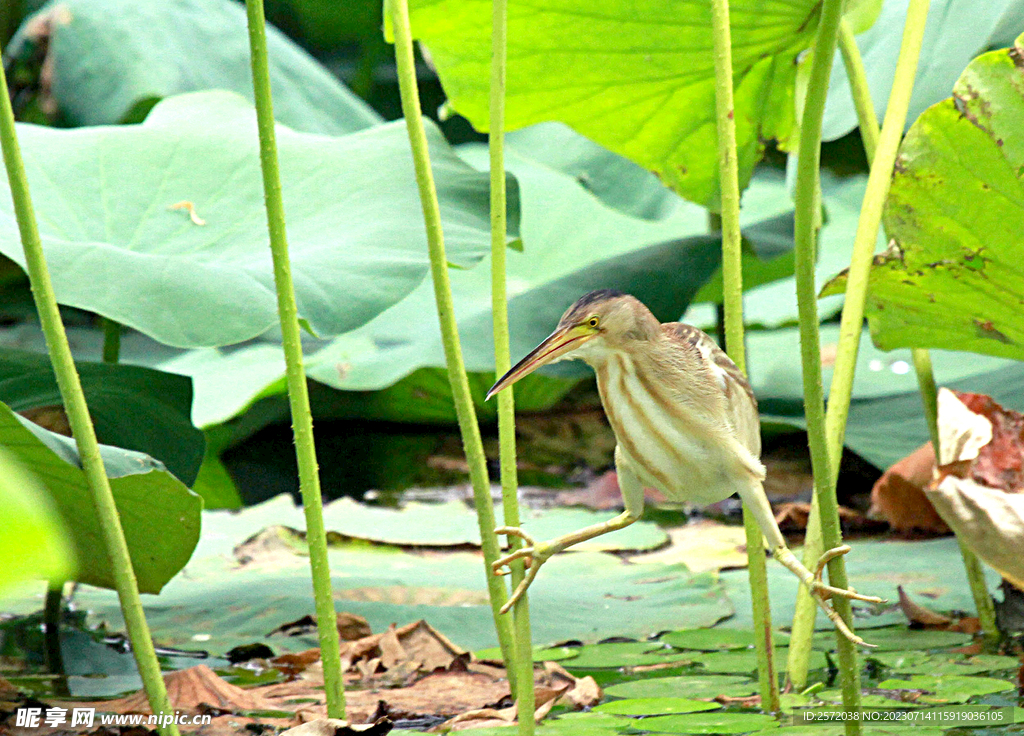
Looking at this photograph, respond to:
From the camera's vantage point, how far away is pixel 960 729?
1313 millimetres

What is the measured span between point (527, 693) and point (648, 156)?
5.00ft

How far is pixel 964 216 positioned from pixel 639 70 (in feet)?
2.48

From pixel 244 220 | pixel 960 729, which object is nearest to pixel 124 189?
pixel 244 220

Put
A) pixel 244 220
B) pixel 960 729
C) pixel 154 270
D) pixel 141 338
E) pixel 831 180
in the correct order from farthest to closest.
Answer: pixel 831 180
pixel 141 338
pixel 244 220
pixel 154 270
pixel 960 729

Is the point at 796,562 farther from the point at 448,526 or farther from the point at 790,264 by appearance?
the point at 790,264

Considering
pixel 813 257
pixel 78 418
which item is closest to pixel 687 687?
pixel 813 257

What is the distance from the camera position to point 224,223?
2146 millimetres

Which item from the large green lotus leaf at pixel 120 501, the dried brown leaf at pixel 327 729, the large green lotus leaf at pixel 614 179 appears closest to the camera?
the dried brown leaf at pixel 327 729

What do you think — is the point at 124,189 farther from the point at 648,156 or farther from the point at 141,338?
the point at 141,338

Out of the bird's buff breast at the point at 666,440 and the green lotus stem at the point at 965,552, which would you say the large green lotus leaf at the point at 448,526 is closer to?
the green lotus stem at the point at 965,552

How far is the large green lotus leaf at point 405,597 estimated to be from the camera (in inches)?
76.7

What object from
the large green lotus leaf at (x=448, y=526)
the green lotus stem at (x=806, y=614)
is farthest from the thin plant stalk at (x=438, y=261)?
the large green lotus leaf at (x=448, y=526)

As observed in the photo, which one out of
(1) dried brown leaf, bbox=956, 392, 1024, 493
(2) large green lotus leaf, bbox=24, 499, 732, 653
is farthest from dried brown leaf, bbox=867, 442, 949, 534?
(2) large green lotus leaf, bbox=24, 499, 732, 653

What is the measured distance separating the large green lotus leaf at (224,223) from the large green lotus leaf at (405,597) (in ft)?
1.97
